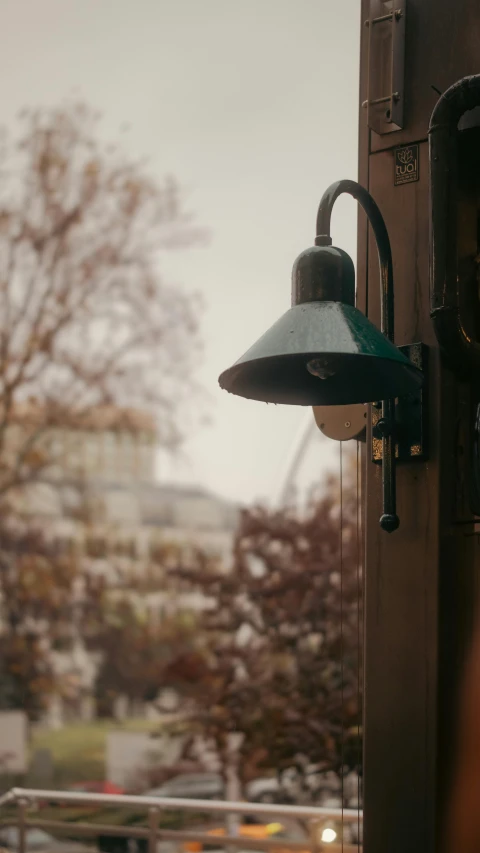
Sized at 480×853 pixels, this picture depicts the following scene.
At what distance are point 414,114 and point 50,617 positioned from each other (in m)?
9.05

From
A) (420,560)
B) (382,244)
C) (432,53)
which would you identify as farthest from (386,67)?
(420,560)

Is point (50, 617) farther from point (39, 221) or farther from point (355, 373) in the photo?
point (355, 373)

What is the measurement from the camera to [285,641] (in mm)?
9734

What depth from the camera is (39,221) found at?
12125 millimetres

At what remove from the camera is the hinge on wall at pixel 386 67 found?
3.05 meters

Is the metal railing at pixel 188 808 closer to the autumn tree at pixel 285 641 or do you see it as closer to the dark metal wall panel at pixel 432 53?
the autumn tree at pixel 285 641

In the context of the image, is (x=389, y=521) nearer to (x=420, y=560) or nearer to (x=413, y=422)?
(x=420, y=560)

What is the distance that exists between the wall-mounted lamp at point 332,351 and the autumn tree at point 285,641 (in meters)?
6.65

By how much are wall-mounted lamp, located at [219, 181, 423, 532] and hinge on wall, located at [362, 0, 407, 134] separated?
1.02 feet

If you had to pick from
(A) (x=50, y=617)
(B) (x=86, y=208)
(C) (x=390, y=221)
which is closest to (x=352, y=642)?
(A) (x=50, y=617)

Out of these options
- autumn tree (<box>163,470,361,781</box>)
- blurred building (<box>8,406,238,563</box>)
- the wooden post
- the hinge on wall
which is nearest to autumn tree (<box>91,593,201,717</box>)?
blurred building (<box>8,406,238,563</box>)

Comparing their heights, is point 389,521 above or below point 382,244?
below

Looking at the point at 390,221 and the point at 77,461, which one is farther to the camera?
the point at 77,461

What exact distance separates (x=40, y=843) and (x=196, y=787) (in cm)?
187
